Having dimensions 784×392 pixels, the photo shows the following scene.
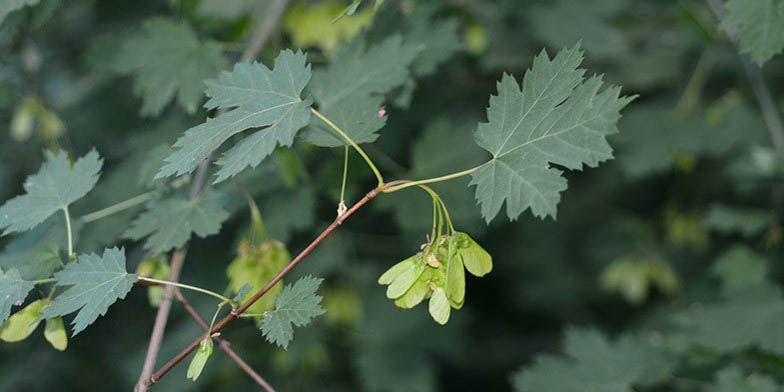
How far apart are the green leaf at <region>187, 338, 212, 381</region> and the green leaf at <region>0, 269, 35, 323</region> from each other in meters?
0.32

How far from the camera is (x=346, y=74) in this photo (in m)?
1.71

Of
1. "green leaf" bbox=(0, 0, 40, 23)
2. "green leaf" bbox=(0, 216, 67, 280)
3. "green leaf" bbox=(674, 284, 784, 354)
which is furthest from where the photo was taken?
"green leaf" bbox=(674, 284, 784, 354)

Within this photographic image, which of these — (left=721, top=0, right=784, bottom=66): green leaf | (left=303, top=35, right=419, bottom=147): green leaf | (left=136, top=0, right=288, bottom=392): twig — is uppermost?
(left=721, top=0, right=784, bottom=66): green leaf

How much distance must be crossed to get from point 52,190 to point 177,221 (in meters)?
0.25

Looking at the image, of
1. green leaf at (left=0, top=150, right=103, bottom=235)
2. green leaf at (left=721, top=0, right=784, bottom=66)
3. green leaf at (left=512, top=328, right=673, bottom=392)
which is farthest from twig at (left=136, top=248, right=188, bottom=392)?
green leaf at (left=721, top=0, right=784, bottom=66)

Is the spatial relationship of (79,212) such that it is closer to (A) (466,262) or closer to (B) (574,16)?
(A) (466,262)

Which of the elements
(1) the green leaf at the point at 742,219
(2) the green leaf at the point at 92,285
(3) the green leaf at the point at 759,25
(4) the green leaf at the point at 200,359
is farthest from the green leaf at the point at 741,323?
(2) the green leaf at the point at 92,285

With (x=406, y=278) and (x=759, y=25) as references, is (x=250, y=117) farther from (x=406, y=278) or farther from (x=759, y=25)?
(x=759, y=25)

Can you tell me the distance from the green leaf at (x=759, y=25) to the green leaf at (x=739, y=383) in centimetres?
82

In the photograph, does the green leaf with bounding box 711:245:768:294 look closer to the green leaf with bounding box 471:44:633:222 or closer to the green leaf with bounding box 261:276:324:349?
the green leaf with bounding box 471:44:633:222

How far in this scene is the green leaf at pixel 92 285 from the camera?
3.79ft

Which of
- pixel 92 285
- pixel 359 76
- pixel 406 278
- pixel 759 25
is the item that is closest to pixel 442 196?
pixel 359 76

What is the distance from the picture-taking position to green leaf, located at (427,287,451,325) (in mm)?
1078

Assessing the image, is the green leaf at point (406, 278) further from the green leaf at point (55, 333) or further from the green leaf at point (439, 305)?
the green leaf at point (55, 333)
